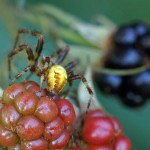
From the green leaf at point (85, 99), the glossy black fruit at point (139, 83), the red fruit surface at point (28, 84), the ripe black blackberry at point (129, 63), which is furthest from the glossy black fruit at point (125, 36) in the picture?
the red fruit surface at point (28, 84)

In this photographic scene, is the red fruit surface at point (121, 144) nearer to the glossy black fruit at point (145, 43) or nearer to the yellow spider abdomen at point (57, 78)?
the yellow spider abdomen at point (57, 78)

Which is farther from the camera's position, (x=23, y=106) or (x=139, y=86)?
(x=139, y=86)

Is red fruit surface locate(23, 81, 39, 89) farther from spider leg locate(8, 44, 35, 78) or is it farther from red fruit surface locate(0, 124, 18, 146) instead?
spider leg locate(8, 44, 35, 78)

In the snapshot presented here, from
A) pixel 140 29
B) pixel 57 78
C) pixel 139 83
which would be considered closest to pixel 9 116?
pixel 57 78

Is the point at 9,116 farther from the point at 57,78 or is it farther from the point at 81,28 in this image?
the point at 81,28

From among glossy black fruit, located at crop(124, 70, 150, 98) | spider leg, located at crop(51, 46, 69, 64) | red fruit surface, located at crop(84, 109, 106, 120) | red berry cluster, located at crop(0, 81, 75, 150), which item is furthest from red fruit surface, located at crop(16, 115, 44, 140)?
glossy black fruit, located at crop(124, 70, 150, 98)

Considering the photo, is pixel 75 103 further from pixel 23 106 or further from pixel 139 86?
pixel 139 86

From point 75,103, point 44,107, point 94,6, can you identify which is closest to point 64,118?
point 44,107
